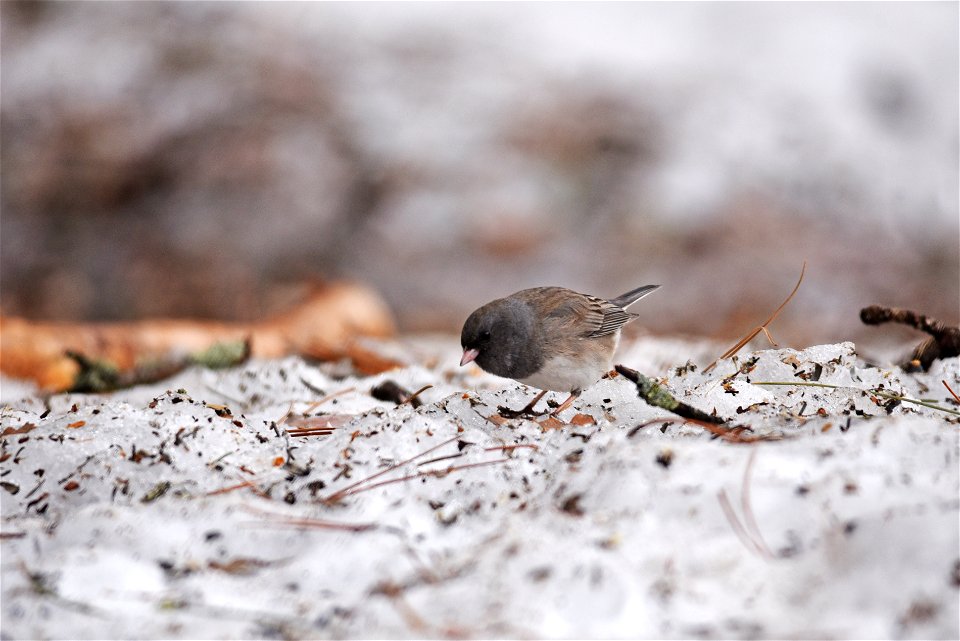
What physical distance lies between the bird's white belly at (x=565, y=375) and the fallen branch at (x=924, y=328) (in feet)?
2.38

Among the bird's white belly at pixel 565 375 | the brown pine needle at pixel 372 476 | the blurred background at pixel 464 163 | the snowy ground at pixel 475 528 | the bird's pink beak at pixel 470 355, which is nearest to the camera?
the snowy ground at pixel 475 528

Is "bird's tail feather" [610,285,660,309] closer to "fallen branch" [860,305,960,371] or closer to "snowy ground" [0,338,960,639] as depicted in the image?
"fallen branch" [860,305,960,371]

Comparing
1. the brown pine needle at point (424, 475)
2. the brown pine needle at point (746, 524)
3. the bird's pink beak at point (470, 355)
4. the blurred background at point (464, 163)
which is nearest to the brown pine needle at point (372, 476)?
the brown pine needle at point (424, 475)

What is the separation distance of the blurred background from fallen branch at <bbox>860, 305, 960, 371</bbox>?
2070 millimetres

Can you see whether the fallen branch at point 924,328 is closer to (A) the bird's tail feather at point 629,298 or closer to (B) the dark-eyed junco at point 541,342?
(B) the dark-eyed junco at point 541,342

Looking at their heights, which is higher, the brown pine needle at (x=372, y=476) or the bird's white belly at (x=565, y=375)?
the brown pine needle at (x=372, y=476)

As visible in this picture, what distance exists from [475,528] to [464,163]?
4.28 meters

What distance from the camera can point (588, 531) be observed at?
1183 mm

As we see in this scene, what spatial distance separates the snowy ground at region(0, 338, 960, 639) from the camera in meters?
1.06

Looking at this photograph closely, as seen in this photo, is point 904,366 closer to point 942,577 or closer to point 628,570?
point 942,577

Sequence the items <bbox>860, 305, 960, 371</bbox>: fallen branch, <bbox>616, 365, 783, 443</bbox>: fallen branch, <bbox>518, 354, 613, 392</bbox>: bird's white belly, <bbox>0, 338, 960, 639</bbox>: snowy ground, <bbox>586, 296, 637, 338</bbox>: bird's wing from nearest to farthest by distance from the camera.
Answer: <bbox>0, 338, 960, 639</bbox>: snowy ground, <bbox>616, 365, 783, 443</bbox>: fallen branch, <bbox>860, 305, 960, 371</bbox>: fallen branch, <bbox>518, 354, 613, 392</bbox>: bird's white belly, <bbox>586, 296, 637, 338</bbox>: bird's wing

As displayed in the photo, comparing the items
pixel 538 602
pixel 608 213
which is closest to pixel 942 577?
pixel 538 602

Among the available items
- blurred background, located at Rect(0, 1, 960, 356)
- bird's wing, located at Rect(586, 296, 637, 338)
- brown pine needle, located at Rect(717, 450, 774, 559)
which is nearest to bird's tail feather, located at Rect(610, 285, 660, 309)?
bird's wing, located at Rect(586, 296, 637, 338)

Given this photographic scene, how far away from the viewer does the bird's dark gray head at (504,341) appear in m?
2.46
